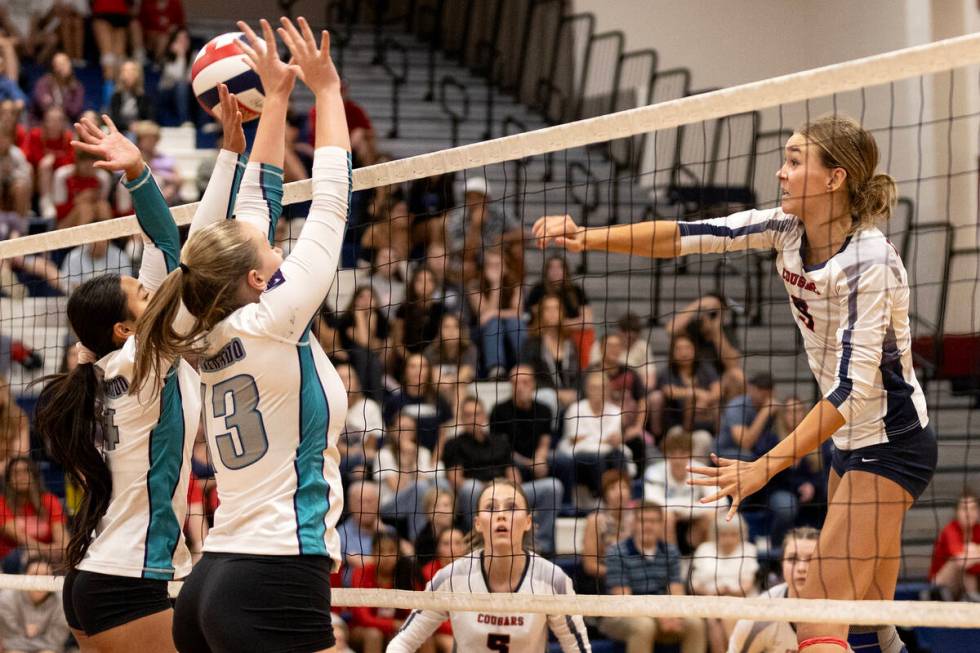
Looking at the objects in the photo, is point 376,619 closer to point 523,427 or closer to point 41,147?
point 523,427

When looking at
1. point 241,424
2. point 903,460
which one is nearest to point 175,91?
point 241,424

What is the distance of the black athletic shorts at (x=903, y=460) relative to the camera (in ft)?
13.4

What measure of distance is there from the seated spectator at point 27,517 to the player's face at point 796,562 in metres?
3.90

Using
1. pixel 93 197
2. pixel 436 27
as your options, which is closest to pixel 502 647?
pixel 93 197

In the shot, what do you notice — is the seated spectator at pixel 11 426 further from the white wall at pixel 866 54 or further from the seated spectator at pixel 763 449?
the white wall at pixel 866 54

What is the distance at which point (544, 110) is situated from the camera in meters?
15.0

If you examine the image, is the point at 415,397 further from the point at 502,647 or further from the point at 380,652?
the point at 502,647

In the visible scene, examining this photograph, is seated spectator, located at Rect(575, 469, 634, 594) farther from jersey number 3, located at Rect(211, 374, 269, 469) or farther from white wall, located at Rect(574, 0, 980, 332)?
white wall, located at Rect(574, 0, 980, 332)

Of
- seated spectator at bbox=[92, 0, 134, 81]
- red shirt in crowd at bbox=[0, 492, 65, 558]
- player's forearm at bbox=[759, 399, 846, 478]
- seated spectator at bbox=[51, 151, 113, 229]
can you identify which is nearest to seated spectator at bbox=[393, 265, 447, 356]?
red shirt in crowd at bbox=[0, 492, 65, 558]

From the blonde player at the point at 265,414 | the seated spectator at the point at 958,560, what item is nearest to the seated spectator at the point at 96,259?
the blonde player at the point at 265,414

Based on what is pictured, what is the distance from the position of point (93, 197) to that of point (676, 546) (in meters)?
5.53

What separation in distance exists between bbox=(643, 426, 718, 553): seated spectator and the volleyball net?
0.02 metres

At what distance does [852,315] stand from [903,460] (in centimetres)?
52

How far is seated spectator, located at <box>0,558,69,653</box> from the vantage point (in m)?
7.59
